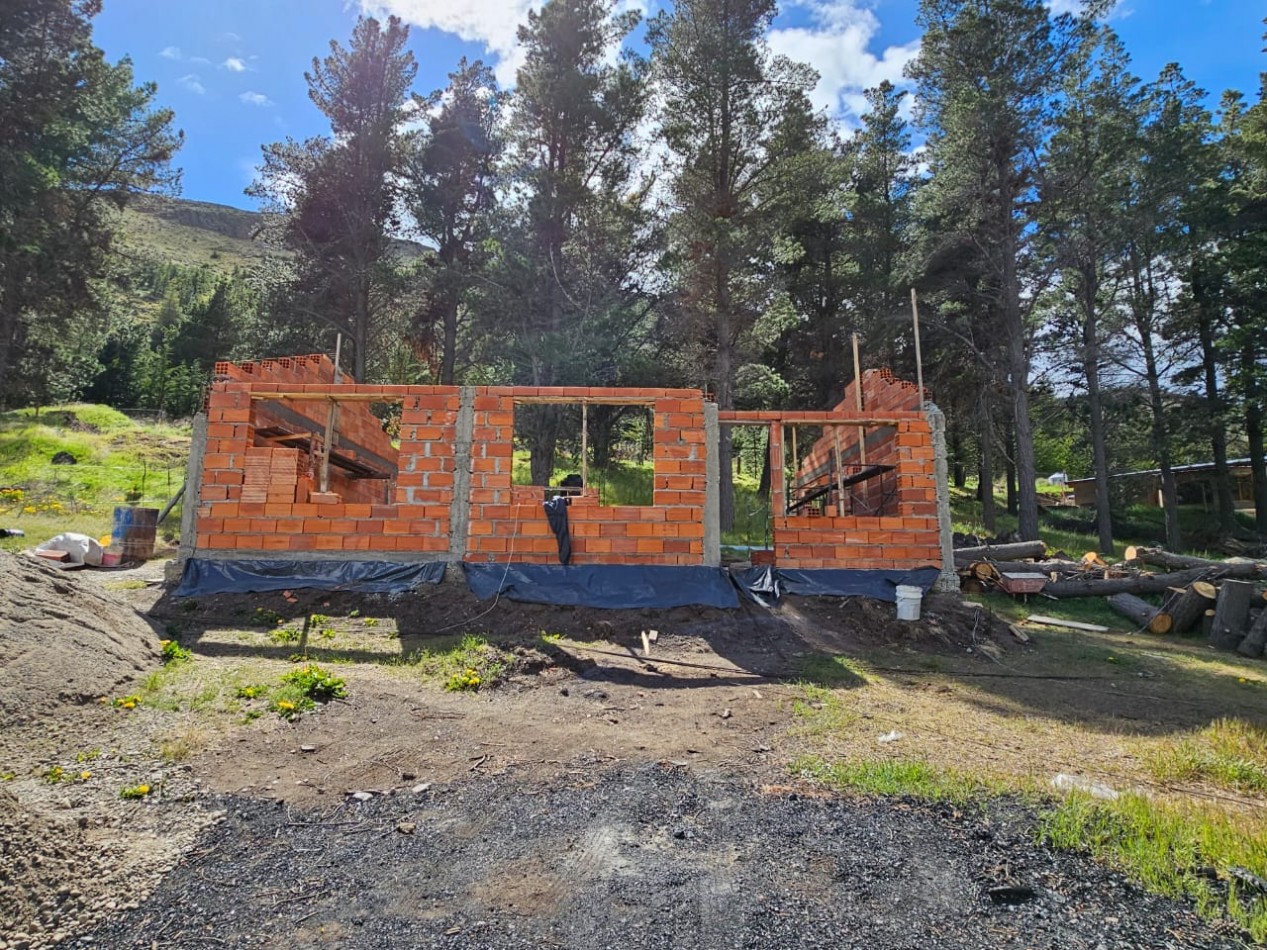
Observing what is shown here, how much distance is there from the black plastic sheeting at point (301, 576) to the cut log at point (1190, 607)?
965 centimetres

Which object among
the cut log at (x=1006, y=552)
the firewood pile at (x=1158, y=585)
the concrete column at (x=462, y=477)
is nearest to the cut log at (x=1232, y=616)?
the firewood pile at (x=1158, y=585)

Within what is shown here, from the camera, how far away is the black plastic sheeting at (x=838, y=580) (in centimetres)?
779

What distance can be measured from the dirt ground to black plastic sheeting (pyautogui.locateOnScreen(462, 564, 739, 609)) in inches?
53.0

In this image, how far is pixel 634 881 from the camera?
7.89 ft

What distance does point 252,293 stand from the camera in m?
18.9

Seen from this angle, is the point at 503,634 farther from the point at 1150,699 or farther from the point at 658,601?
the point at 1150,699

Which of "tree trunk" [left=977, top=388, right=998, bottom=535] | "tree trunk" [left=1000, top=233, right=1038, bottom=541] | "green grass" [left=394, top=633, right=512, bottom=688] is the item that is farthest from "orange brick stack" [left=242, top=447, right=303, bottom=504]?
"tree trunk" [left=977, top=388, right=998, bottom=535]

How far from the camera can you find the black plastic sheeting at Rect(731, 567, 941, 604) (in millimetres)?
7785

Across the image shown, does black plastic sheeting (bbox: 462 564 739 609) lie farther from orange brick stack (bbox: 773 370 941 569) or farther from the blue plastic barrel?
the blue plastic barrel

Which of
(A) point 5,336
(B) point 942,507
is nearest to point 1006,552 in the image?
(B) point 942,507

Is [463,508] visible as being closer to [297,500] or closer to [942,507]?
[297,500]

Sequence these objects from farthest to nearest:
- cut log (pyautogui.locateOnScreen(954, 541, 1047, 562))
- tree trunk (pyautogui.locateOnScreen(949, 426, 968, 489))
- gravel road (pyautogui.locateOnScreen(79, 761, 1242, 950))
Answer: tree trunk (pyautogui.locateOnScreen(949, 426, 968, 489))
cut log (pyautogui.locateOnScreen(954, 541, 1047, 562))
gravel road (pyautogui.locateOnScreen(79, 761, 1242, 950))

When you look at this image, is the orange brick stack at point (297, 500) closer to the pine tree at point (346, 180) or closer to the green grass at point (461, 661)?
the green grass at point (461, 661)

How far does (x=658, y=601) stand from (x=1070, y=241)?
15138 millimetres
